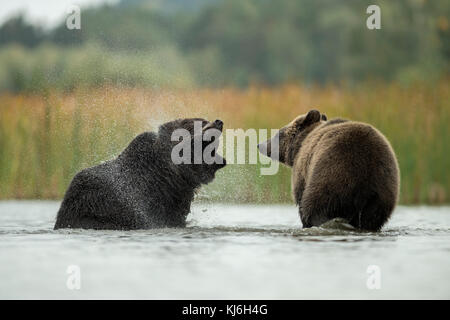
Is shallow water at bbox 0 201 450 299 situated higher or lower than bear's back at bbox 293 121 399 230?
lower

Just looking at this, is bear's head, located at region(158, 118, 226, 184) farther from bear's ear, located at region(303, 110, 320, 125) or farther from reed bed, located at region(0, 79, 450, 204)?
reed bed, located at region(0, 79, 450, 204)

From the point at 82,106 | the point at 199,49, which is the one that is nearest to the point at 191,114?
the point at 82,106

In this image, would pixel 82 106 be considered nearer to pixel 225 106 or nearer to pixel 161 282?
pixel 225 106

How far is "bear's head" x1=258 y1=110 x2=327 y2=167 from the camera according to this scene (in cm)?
939

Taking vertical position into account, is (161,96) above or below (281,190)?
above

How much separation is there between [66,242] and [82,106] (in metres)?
6.78

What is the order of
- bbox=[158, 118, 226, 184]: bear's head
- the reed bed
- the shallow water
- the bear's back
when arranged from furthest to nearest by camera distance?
the reed bed
bbox=[158, 118, 226, 184]: bear's head
the bear's back
the shallow water

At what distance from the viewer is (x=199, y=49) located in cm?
4397

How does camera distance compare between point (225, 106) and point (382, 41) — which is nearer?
point (225, 106)

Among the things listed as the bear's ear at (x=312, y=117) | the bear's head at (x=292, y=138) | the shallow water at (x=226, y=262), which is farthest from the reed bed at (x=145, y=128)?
the shallow water at (x=226, y=262)

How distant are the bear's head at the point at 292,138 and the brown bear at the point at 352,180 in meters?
1.05

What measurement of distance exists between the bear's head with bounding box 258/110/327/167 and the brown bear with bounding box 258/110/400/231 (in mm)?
1050

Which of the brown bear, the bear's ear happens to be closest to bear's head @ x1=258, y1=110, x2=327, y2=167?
the bear's ear
